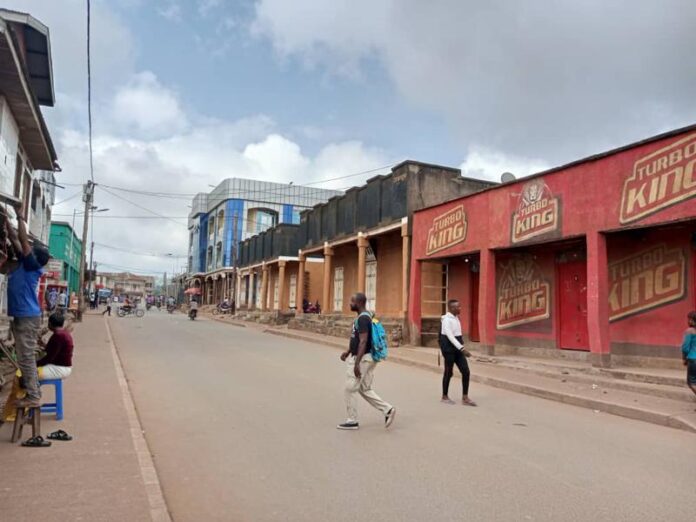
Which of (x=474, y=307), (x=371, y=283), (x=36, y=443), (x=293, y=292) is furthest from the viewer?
(x=293, y=292)

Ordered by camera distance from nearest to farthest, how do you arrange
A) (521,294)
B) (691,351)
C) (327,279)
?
1. (691,351)
2. (521,294)
3. (327,279)

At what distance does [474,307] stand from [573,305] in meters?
4.26

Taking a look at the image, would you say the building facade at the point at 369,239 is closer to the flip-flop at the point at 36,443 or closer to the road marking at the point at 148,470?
the road marking at the point at 148,470

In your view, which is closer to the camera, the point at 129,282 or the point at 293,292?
the point at 293,292

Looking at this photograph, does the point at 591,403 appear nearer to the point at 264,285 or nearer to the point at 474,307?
the point at 474,307

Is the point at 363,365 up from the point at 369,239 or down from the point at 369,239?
down

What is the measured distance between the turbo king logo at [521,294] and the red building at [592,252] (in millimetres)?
29

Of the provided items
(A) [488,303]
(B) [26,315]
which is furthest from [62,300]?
(B) [26,315]

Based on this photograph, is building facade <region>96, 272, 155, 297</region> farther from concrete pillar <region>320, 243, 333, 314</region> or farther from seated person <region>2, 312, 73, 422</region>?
seated person <region>2, 312, 73, 422</region>

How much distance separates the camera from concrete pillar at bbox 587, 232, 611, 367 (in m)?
11.3

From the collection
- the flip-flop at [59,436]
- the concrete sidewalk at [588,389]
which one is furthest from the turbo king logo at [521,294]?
the flip-flop at [59,436]

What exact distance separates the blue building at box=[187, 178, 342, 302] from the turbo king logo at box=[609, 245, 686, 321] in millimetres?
43287

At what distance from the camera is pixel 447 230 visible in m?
17.0

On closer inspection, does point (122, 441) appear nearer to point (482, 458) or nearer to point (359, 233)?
point (482, 458)
